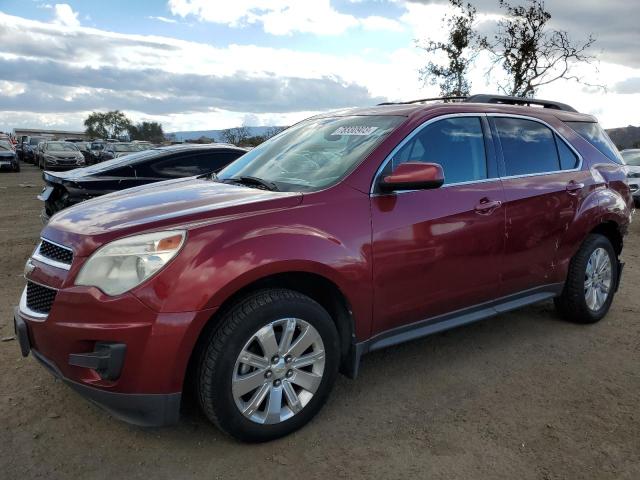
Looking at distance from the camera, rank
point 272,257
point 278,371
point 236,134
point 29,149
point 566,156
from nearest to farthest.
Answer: point 272,257 < point 278,371 < point 566,156 < point 236,134 < point 29,149

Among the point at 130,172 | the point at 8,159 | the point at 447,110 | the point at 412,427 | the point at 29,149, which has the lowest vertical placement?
the point at 412,427

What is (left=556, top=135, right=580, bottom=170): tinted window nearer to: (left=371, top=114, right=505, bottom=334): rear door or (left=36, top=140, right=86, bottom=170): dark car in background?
(left=371, top=114, right=505, bottom=334): rear door

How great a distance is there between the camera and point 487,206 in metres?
3.66

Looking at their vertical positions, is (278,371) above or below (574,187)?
below

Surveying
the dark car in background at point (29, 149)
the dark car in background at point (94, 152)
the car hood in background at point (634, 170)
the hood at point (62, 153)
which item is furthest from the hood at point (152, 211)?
the dark car in background at point (29, 149)

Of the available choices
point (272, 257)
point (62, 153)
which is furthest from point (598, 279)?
point (62, 153)

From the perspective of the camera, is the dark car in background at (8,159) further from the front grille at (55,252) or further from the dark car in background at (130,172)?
the front grille at (55,252)

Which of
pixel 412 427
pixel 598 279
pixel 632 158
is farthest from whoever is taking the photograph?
pixel 632 158

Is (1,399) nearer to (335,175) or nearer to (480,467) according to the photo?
(335,175)

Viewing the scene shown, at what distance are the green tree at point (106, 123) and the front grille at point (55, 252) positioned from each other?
99.0 metres

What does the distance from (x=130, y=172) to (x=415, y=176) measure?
16.7 ft

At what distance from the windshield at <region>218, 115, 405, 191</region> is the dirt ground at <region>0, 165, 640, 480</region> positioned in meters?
1.38

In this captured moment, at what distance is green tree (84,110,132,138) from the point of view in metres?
95.6

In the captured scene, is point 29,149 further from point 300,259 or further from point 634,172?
point 300,259
